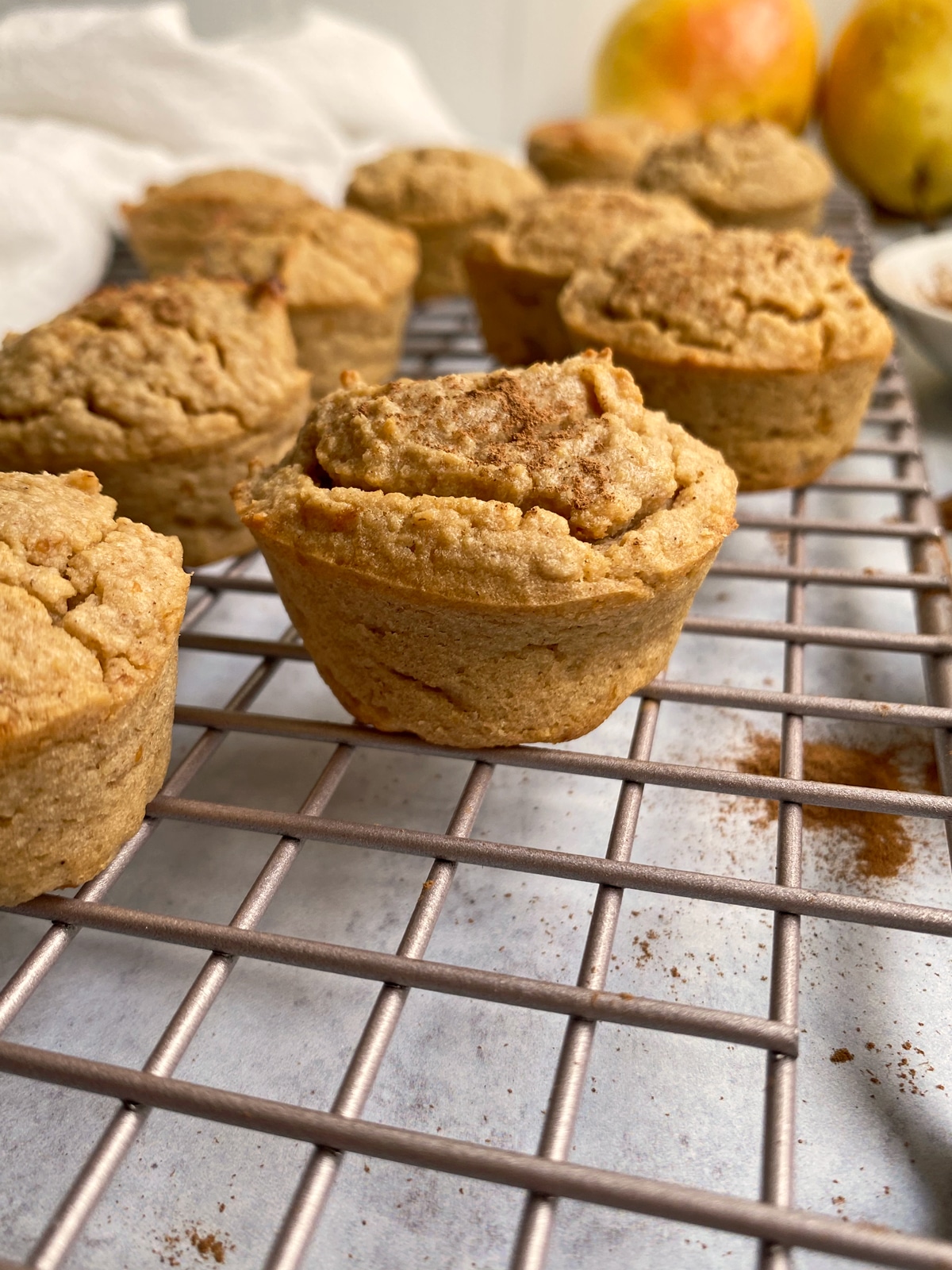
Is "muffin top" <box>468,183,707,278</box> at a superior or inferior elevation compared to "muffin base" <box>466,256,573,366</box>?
superior

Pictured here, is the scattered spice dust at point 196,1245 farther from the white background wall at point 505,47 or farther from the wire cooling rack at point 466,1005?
the white background wall at point 505,47

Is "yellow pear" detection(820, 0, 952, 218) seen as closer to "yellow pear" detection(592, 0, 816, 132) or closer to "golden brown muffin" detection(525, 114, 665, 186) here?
Result: "yellow pear" detection(592, 0, 816, 132)

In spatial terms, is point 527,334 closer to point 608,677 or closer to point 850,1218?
point 608,677

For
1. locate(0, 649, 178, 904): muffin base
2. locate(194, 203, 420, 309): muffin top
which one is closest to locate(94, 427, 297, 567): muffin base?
locate(194, 203, 420, 309): muffin top

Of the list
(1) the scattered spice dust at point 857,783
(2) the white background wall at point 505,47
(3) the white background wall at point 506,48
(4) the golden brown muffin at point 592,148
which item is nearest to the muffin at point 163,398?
(1) the scattered spice dust at point 857,783

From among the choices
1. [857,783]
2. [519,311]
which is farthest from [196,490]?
[857,783]

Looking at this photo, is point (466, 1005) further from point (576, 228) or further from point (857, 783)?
point (576, 228)

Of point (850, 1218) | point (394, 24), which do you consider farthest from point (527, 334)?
point (394, 24)
